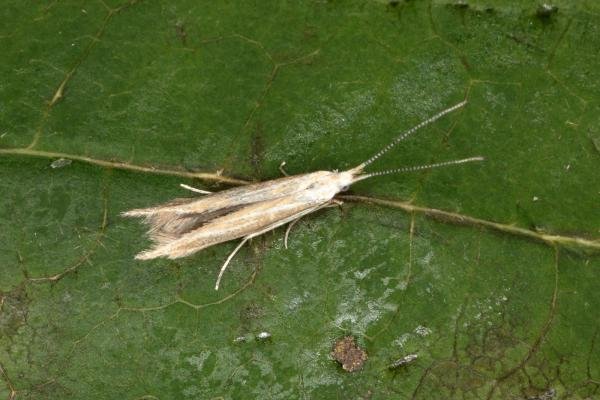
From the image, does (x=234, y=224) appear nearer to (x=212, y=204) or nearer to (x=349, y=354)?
(x=212, y=204)

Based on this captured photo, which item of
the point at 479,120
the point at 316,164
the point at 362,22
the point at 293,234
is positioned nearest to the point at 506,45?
the point at 479,120

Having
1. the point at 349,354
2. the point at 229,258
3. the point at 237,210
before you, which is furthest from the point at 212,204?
the point at 349,354

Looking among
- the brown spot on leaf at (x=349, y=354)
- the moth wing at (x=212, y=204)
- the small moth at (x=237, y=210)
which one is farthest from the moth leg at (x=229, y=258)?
the brown spot on leaf at (x=349, y=354)

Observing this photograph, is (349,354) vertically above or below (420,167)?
below

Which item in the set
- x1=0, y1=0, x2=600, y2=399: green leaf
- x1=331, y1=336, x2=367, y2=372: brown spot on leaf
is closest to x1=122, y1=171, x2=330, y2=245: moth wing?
x1=0, y1=0, x2=600, y2=399: green leaf

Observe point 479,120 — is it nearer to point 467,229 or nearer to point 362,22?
point 467,229

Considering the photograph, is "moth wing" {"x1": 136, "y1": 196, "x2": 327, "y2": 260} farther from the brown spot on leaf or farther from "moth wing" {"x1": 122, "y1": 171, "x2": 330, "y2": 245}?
the brown spot on leaf
